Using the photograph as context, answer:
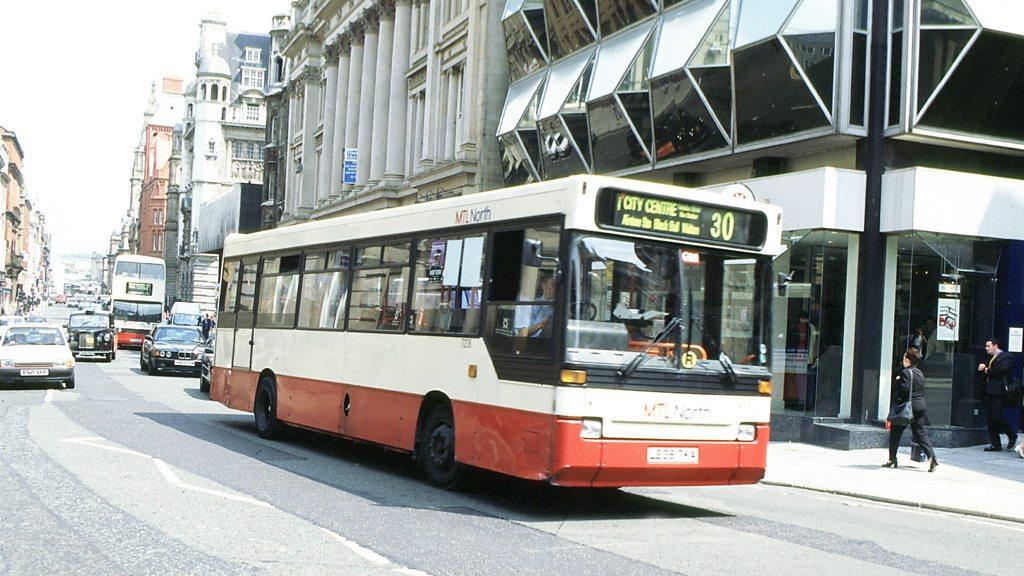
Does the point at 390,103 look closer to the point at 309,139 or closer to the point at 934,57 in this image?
the point at 309,139

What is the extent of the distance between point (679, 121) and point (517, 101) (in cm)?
967

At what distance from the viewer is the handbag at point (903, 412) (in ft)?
51.9

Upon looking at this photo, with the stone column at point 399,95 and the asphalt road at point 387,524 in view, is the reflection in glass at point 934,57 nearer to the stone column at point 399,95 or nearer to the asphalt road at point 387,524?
the asphalt road at point 387,524

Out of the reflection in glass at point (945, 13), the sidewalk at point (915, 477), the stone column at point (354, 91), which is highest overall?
the stone column at point (354, 91)

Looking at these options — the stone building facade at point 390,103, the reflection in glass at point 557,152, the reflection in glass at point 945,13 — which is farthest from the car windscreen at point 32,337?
the reflection in glass at point 945,13

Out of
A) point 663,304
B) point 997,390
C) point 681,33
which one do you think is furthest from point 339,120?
point 663,304

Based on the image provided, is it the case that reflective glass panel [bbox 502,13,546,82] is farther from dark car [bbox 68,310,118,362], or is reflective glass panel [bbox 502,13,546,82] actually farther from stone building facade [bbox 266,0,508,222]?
dark car [bbox 68,310,118,362]

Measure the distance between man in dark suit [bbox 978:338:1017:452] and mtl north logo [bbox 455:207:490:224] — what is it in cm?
1064

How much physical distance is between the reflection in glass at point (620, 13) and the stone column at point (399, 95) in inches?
625

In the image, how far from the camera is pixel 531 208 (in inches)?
420

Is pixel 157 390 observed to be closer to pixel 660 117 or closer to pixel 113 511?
pixel 660 117

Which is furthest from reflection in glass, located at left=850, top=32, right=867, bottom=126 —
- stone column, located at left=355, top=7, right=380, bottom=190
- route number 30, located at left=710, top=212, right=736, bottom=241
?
stone column, located at left=355, top=7, right=380, bottom=190

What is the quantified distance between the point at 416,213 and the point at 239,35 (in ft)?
412

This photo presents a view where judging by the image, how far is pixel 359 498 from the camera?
36.2ft
